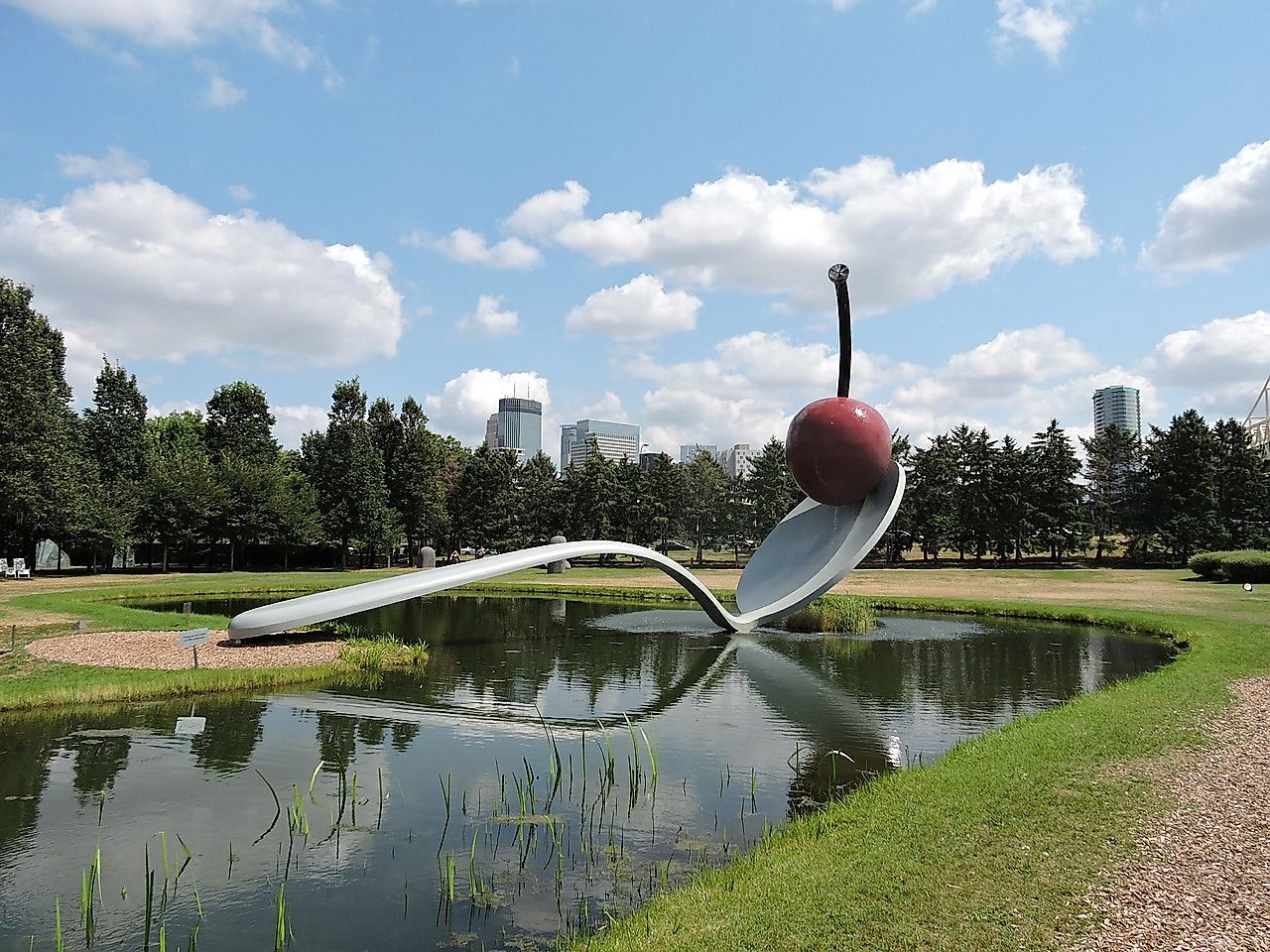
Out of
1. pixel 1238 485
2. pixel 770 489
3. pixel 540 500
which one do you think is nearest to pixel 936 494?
pixel 770 489

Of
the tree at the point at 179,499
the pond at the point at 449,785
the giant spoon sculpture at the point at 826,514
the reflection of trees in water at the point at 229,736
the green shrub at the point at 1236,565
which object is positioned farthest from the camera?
the tree at the point at 179,499

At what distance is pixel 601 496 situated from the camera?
5372 centimetres

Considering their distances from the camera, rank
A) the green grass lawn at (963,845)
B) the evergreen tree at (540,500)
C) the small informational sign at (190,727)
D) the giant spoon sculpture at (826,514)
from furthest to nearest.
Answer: the evergreen tree at (540,500), the giant spoon sculpture at (826,514), the small informational sign at (190,727), the green grass lawn at (963,845)

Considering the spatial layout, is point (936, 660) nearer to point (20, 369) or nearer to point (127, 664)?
point (127, 664)

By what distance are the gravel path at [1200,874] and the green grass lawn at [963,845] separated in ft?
0.53

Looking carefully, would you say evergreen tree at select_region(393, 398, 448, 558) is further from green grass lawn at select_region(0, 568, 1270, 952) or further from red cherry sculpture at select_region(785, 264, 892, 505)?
green grass lawn at select_region(0, 568, 1270, 952)

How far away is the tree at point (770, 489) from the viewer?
5406cm

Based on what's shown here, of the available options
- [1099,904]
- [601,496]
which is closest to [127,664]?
[1099,904]

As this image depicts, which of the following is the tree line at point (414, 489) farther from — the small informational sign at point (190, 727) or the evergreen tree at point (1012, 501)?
the small informational sign at point (190, 727)

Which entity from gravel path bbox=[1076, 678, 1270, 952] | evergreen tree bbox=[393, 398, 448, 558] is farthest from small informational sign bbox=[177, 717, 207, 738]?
evergreen tree bbox=[393, 398, 448, 558]

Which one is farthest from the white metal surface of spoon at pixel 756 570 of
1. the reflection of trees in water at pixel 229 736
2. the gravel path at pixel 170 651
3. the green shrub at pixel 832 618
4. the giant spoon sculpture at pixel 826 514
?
the reflection of trees in water at pixel 229 736

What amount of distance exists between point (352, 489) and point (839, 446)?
36645mm

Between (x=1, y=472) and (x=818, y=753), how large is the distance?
3861cm

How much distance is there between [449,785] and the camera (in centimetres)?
775
